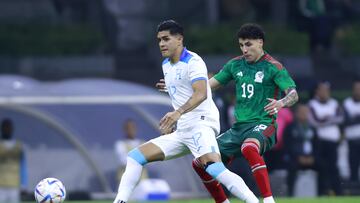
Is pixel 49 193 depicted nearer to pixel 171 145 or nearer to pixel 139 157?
pixel 139 157

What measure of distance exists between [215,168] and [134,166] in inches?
35.5

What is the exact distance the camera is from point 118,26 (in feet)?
103

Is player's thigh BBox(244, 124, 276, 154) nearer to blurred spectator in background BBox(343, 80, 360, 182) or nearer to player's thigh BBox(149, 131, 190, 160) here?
player's thigh BBox(149, 131, 190, 160)

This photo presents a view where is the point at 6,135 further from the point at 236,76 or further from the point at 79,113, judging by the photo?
the point at 236,76

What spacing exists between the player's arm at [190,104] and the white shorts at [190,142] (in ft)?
1.39

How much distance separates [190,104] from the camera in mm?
14867

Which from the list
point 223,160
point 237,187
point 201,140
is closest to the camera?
point 237,187

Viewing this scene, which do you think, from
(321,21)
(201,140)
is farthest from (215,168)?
(321,21)

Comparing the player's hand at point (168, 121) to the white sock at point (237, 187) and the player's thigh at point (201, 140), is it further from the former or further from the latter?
the white sock at point (237, 187)

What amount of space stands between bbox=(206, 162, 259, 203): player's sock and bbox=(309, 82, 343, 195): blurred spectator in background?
887cm

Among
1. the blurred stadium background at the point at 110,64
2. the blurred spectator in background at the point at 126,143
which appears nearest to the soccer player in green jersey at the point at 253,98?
the blurred stadium background at the point at 110,64

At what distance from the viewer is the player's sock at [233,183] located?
14.7m

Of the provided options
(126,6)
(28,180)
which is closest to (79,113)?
(28,180)

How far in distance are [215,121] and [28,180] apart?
997cm
